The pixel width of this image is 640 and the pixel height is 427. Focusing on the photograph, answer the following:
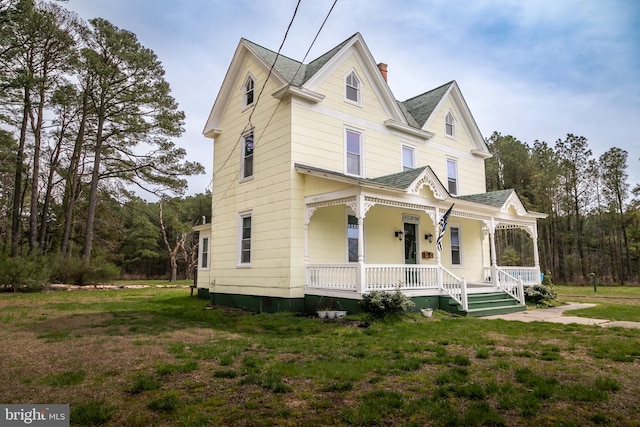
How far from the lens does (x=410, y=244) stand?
15.1m

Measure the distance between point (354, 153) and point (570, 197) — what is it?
28.3m

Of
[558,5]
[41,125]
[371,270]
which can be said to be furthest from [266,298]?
[41,125]

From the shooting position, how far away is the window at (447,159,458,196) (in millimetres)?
17219

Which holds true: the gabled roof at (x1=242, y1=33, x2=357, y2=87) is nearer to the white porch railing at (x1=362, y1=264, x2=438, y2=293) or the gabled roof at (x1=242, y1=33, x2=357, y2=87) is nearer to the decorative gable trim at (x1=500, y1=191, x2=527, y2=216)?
the white porch railing at (x1=362, y1=264, x2=438, y2=293)

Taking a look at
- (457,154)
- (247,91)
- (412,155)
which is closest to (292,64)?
(247,91)

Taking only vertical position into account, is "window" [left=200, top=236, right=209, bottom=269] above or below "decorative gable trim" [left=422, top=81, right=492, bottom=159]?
below

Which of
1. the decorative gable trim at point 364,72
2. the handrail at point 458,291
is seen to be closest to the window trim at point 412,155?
the decorative gable trim at point 364,72

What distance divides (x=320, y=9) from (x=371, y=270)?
6747 mm

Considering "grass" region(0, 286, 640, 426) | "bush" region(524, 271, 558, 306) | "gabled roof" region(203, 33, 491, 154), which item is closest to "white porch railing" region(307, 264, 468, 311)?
"grass" region(0, 286, 640, 426)

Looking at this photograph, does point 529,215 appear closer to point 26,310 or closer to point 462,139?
point 462,139

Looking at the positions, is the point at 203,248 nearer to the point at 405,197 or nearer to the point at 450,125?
the point at 405,197

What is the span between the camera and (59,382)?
512 centimetres

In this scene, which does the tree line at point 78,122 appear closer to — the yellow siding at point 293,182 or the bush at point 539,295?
the yellow siding at point 293,182

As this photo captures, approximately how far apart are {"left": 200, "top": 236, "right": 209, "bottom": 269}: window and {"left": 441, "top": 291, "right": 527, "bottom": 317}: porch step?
450 inches
